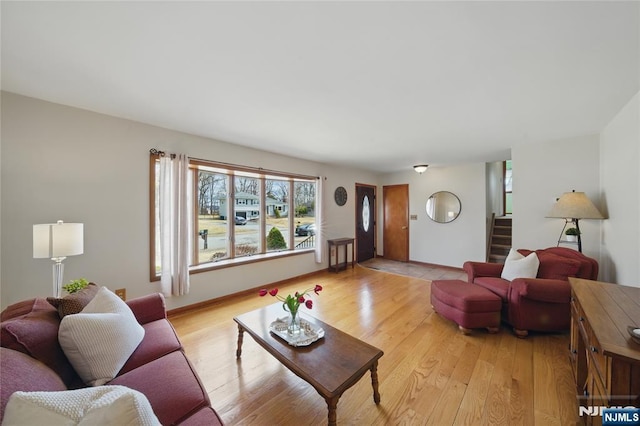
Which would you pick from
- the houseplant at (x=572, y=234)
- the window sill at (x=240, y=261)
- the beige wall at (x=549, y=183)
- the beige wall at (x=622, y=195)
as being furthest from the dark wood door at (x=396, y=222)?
the beige wall at (x=622, y=195)

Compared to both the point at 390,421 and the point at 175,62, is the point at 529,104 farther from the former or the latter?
the point at 175,62

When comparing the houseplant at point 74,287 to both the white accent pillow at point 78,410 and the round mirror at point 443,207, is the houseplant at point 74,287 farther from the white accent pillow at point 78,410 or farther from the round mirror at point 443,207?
the round mirror at point 443,207

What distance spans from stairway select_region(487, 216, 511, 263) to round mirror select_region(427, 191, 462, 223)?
101 cm

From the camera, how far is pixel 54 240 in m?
1.83

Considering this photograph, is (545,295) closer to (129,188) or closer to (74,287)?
(74,287)

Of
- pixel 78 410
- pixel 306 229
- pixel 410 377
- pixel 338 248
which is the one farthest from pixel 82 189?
pixel 338 248

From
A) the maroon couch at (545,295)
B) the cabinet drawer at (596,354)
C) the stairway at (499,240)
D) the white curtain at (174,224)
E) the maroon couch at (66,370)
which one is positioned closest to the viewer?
the maroon couch at (66,370)

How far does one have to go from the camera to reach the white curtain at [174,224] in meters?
2.80

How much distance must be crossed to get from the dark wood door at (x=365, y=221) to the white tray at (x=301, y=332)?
4.15 metres

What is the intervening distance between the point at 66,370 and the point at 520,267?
12.9 ft

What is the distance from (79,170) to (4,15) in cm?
149

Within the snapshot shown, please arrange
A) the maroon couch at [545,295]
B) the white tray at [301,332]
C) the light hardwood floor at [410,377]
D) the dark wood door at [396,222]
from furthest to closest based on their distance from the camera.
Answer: the dark wood door at [396,222]
the maroon couch at [545,295]
the white tray at [301,332]
the light hardwood floor at [410,377]

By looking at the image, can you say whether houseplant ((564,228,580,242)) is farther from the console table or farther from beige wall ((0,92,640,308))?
the console table

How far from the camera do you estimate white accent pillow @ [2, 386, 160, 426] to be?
643 mm
